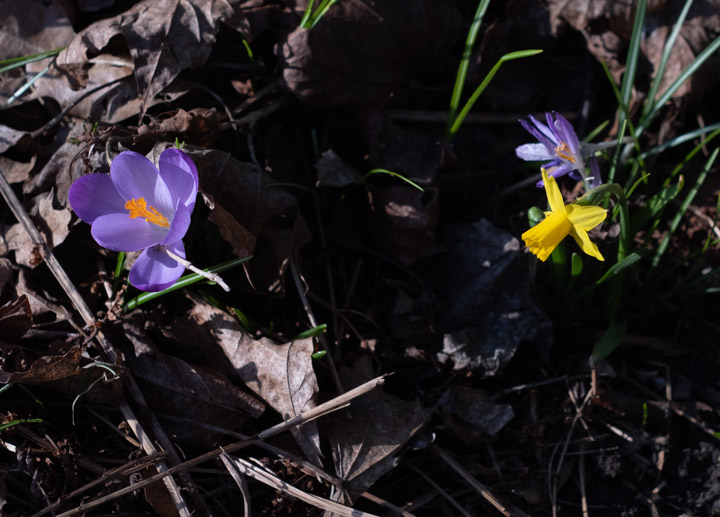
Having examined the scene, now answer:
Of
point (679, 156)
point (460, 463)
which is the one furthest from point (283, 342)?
point (679, 156)

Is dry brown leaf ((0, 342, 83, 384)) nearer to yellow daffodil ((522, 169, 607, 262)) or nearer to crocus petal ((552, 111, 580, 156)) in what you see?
yellow daffodil ((522, 169, 607, 262))

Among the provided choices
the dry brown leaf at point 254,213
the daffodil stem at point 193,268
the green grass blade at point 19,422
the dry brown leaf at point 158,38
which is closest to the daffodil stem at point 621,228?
the dry brown leaf at point 254,213

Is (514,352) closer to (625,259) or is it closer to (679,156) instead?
(625,259)

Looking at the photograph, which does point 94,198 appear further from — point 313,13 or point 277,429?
point 313,13

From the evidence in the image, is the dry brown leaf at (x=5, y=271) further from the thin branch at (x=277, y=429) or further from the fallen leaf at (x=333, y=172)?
the fallen leaf at (x=333, y=172)

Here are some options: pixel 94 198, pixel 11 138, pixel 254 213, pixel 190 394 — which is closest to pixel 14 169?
pixel 11 138

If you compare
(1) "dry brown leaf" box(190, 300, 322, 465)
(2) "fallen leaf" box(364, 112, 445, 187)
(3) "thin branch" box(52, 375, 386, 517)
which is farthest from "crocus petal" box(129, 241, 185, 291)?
(2) "fallen leaf" box(364, 112, 445, 187)

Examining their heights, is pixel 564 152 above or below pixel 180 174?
below
